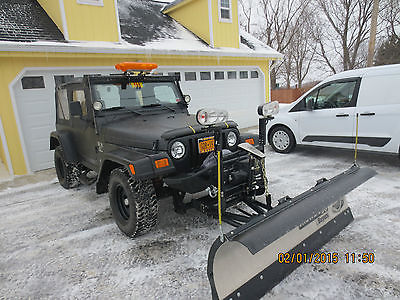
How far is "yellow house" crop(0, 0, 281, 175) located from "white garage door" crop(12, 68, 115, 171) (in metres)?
0.02

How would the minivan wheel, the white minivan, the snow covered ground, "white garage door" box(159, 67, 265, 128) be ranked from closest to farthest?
the snow covered ground → the white minivan → the minivan wheel → "white garage door" box(159, 67, 265, 128)

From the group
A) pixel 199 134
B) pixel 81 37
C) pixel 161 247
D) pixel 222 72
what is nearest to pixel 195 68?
Result: pixel 222 72

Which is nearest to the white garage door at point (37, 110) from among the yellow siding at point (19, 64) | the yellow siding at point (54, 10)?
the yellow siding at point (19, 64)

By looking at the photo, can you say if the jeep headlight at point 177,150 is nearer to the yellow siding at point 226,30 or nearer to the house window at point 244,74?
the yellow siding at point 226,30

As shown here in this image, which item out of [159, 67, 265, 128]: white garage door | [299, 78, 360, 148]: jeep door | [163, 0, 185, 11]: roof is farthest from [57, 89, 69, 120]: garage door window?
[163, 0, 185, 11]: roof

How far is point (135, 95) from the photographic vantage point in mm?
4027

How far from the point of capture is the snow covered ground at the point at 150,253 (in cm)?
238

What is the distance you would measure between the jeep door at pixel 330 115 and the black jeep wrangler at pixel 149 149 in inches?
113

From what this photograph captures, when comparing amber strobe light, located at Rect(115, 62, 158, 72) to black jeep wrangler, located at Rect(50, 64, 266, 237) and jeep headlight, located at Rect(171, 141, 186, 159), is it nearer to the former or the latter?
black jeep wrangler, located at Rect(50, 64, 266, 237)

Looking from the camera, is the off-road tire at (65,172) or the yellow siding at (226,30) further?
the yellow siding at (226,30)

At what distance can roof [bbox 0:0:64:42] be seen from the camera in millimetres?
6410

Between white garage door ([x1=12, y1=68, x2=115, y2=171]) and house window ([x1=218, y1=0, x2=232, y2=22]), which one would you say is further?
house window ([x1=218, y1=0, x2=232, y2=22])

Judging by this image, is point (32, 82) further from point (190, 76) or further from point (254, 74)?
point (254, 74)

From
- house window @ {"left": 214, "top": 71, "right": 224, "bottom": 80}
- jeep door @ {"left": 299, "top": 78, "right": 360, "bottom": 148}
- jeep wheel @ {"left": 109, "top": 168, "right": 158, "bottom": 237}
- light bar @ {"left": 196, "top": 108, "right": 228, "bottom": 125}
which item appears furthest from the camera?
house window @ {"left": 214, "top": 71, "right": 224, "bottom": 80}
